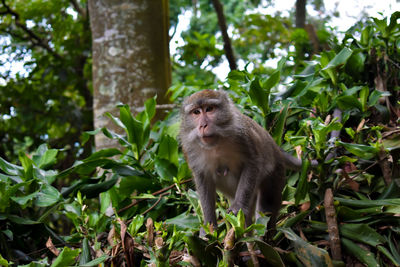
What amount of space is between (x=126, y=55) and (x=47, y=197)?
5.93ft

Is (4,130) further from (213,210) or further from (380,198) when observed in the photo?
(380,198)

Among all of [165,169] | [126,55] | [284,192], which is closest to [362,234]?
[284,192]

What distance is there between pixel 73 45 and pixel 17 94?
112cm

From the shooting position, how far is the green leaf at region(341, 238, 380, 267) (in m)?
2.19

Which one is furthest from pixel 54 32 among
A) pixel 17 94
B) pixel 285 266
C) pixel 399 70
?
pixel 285 266

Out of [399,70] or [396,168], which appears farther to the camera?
[399,70]

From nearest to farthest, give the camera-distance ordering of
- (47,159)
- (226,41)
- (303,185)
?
(303,185)
(47,159)
(226,41)

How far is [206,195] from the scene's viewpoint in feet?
9.69

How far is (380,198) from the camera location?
253 centimetres

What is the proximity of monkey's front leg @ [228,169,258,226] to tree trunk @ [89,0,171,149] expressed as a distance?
1645 millimetres

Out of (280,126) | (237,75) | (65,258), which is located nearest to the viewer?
(65,258)

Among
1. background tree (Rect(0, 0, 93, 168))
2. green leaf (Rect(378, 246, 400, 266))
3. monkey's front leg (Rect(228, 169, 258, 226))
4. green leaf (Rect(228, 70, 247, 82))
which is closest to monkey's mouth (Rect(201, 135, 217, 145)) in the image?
monkey's front leg (Rect(228, 169, 258, 226))

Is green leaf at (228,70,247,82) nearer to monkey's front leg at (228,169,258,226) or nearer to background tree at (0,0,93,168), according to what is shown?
monkey's front leg at (228,169,258,226)

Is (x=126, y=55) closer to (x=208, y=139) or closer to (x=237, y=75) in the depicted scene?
(x=237, y=75)
